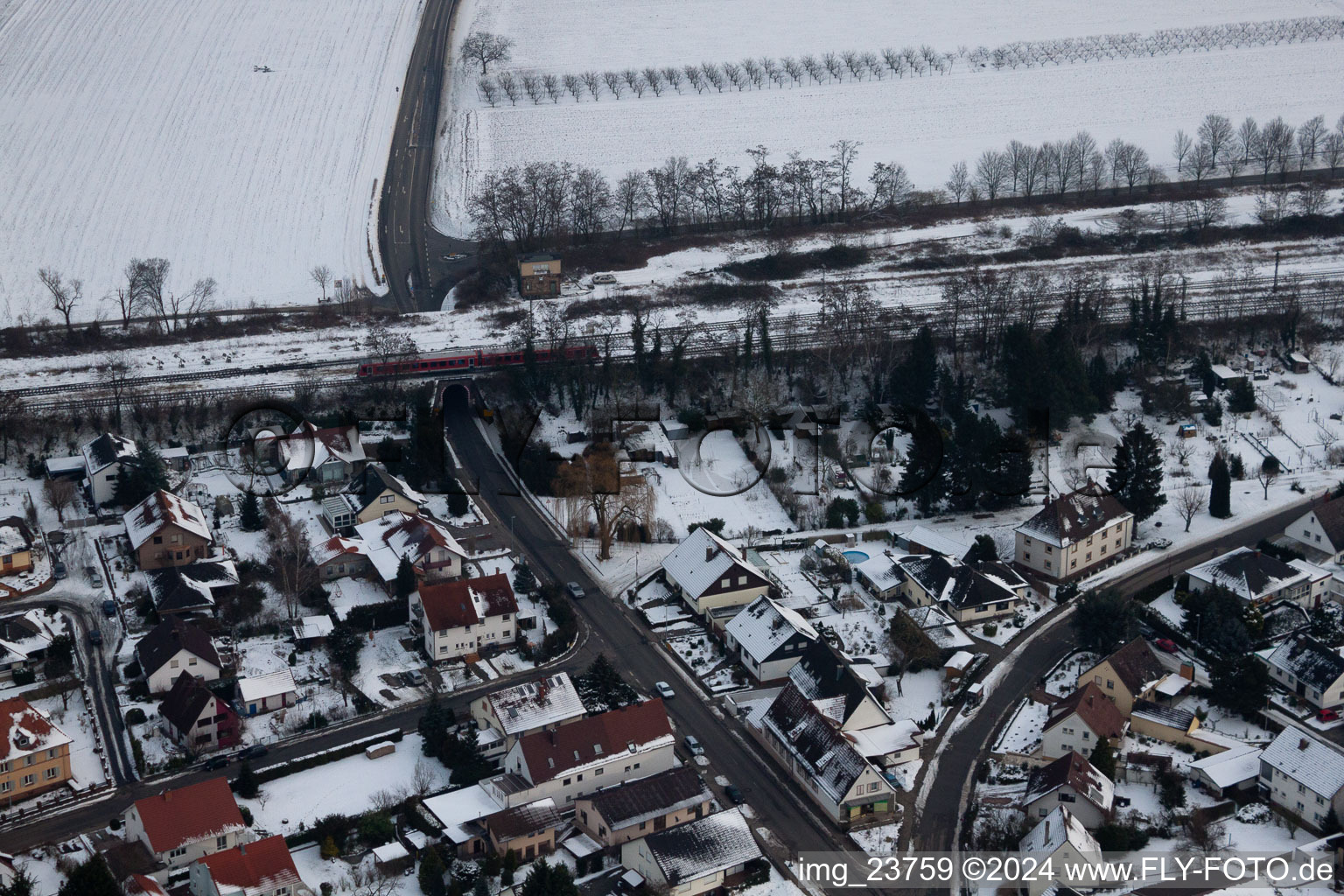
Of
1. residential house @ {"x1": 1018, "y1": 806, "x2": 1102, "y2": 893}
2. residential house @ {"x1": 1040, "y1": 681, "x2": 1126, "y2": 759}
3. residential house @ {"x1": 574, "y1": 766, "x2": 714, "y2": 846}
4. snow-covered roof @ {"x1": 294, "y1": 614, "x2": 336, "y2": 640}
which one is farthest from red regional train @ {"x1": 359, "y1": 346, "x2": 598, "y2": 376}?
residential house @ {"x1": 1018, "y1": 806, "x2": 1102, "y2": 893}

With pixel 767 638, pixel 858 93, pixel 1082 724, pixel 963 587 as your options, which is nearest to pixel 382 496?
pixel 767 638

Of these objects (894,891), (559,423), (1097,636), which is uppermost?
(559,423)

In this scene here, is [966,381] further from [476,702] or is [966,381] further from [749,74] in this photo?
[749,74]

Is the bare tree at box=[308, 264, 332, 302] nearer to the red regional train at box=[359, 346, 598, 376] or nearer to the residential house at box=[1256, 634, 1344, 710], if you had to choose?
the red regional train at box=[359, 346, 598, 376]

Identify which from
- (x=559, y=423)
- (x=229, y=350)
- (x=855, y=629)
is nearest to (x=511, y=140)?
(x=229, y=350)

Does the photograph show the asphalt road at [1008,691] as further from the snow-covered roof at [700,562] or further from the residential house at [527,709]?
the residential house at [527,709]

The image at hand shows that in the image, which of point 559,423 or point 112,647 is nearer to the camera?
point 112,647
